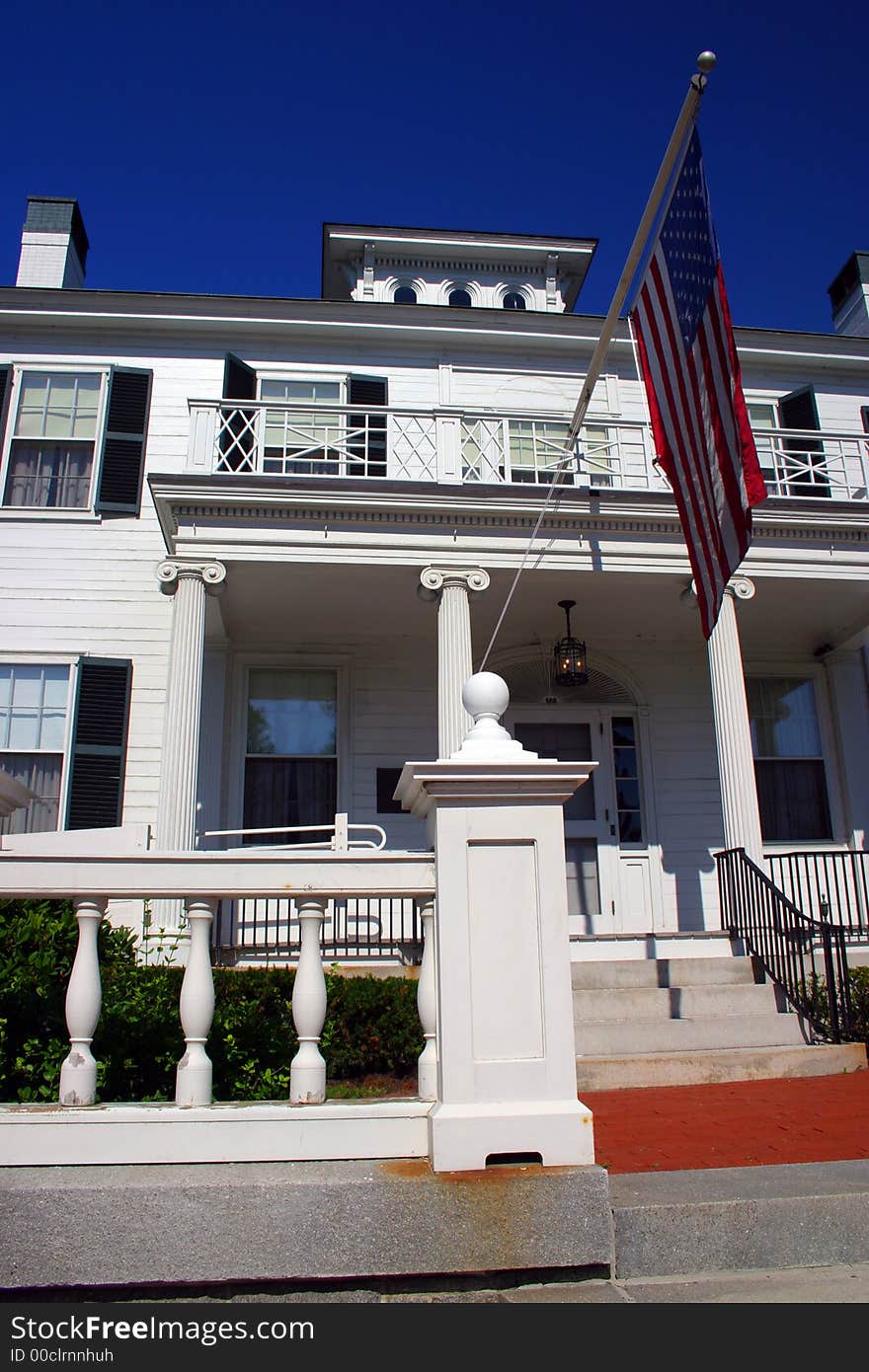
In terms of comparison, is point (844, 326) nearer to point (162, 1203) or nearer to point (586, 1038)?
point (586, 1038)

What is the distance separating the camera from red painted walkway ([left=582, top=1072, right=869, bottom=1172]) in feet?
14.7

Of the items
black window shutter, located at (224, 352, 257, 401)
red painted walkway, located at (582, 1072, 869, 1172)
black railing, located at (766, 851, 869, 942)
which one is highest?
black window shutter, located at (224, 352, 257, 401)

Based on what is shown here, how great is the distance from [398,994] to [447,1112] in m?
4.11

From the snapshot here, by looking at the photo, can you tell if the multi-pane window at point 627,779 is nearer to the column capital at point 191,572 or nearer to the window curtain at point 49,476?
the column capital at point 191,572

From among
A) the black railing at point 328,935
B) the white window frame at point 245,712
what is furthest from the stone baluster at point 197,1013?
the white window frame at point 245,712

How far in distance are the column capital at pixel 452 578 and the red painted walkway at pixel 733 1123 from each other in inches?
201

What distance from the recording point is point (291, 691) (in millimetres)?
11953

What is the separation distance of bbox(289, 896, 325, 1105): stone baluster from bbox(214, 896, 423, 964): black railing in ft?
18.0

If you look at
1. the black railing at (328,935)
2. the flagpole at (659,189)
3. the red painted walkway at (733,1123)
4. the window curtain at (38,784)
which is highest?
the flagpole at (659,189)

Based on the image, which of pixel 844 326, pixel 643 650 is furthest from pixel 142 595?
pixel 844 326

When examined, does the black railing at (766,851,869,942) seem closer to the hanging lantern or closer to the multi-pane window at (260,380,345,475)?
the hanging lantern

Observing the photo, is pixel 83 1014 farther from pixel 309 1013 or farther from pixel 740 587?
pixel 740 587

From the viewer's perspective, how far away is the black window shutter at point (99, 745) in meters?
10.7

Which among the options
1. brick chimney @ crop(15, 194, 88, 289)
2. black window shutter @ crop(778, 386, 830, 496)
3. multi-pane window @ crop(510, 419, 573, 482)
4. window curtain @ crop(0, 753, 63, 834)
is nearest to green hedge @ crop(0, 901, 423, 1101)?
window curtain @ crop(0, 753, 63, 834)
